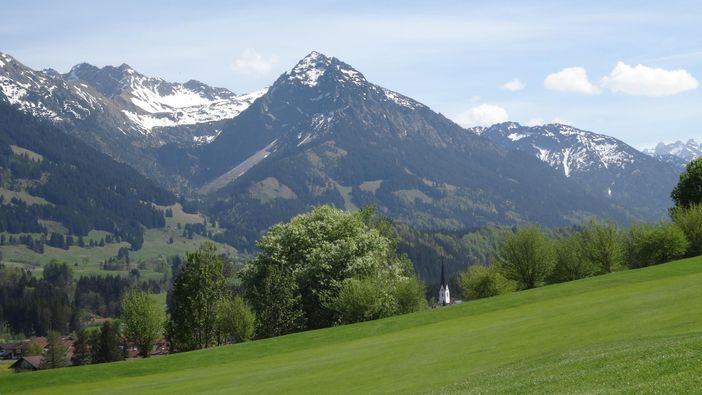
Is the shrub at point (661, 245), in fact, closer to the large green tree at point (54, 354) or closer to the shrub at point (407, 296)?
the shrub at point (407, 296)

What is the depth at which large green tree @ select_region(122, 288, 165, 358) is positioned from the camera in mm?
85188

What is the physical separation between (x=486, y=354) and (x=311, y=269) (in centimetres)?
5123

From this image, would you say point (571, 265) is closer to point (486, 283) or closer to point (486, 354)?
point (486, 283)

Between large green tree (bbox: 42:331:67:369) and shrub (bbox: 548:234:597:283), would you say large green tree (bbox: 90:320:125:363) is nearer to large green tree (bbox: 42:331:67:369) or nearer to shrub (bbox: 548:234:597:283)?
large green tree (bbox: 42:331:67:369)

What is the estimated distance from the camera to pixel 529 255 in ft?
342

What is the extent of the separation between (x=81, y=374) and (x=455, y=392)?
1443 inches

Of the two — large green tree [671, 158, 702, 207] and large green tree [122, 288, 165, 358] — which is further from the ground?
large green tree [671, 158, 702, 207]

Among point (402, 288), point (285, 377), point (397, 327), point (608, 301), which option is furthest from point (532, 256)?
point (285, 377)

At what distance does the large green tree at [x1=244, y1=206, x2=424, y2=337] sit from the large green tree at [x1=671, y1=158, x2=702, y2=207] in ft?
146

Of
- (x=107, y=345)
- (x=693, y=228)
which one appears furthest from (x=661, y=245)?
(x=107, y=345)

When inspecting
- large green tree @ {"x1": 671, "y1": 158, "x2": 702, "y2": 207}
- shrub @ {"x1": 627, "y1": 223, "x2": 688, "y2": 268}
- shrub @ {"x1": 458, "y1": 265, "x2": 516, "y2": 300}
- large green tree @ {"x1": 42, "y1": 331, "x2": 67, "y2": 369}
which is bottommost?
large green tree @ {"x1": 42, "y1": 331, "x2": 67, "y2": 369}

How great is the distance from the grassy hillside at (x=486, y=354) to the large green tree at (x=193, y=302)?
17157 millimetres

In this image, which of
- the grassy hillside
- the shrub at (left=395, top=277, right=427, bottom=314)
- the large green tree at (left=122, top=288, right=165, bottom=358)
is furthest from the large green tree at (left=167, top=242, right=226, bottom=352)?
the shrub at (left=395, top=277, right=427, bottom=314)

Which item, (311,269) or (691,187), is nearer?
(311,269)
